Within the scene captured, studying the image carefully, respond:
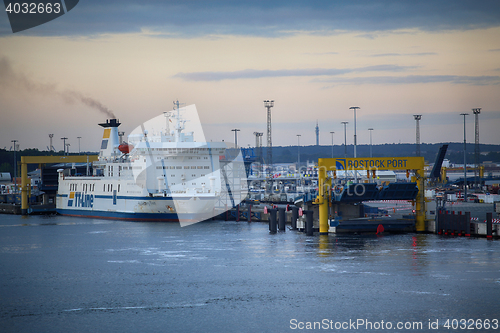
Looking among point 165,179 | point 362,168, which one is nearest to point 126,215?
point 165,179

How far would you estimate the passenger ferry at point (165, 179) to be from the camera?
4319 cm

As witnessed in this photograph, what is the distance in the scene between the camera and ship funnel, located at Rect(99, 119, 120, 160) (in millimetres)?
54688

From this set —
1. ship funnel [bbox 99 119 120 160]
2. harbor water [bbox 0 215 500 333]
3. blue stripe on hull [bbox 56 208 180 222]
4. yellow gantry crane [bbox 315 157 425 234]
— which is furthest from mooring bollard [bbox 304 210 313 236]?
ship funnel [bbox 99 119 120 160]

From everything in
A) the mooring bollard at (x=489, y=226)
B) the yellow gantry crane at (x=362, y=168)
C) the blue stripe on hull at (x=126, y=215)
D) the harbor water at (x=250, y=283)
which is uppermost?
the yellow gantry crane at (x=362, y=168)

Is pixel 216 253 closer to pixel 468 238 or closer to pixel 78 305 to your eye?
pixel 78 305

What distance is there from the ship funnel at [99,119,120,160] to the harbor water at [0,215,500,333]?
20841 millimetres

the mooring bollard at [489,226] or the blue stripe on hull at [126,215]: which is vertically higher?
the mooring bollard at [489,226]

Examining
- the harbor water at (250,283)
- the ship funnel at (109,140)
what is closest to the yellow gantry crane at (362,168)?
the harbor water at (250,283)

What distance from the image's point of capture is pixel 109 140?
55219 mm

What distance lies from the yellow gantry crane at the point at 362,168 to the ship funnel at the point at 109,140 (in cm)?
2817

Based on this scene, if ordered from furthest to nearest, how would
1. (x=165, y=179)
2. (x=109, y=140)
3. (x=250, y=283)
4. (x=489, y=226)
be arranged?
(x=109, y=140), (x=165, y=179), (x=489, y=226), (x=250, y=283)

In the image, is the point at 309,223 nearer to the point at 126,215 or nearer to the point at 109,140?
the point at 126,215

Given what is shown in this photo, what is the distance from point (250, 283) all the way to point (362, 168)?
39.2 feet

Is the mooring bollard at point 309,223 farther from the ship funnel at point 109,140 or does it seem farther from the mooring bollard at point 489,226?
the ship funnel at point 109,140
